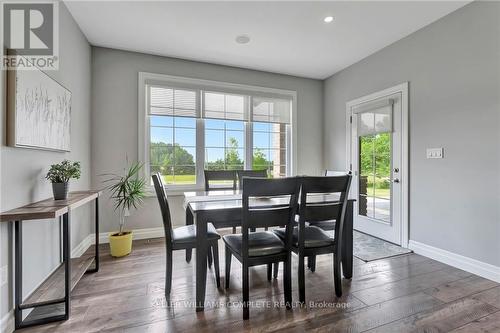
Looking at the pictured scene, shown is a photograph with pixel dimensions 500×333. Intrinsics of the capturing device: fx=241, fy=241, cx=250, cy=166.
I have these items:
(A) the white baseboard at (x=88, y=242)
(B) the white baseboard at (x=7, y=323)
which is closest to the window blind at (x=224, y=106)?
(A) the white baseboard at (x=88, y=242)

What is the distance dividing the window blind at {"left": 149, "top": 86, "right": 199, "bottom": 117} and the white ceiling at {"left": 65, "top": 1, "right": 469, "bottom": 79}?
1.71 feet

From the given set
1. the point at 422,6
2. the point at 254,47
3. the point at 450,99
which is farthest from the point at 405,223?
the point at 254,47

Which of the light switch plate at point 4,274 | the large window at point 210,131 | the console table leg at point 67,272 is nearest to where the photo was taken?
the light switch plate at point 4,274

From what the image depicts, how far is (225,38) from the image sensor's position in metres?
3.05

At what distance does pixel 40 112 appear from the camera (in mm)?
1918

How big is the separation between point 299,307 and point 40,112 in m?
2.53

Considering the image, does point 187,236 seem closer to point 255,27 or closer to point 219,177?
point 219,177

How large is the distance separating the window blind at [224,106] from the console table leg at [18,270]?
8.77 ft

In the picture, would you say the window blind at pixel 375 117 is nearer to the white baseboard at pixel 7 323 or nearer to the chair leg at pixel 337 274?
the chair leg at pixel 337 274

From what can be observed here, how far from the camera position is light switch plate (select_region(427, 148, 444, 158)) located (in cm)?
266

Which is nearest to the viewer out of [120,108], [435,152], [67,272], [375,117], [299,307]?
[67,272]

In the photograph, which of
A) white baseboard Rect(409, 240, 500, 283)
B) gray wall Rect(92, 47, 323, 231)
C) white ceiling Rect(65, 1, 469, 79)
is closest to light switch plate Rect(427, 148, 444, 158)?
white baseboard Rect(409, 240, 500, 283)

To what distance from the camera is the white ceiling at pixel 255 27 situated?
8.05 ft

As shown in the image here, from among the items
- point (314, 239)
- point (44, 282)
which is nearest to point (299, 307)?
point (314, 239)
